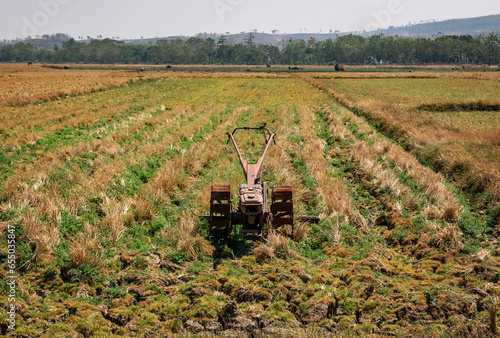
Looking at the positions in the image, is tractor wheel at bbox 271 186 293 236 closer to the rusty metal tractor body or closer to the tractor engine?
the rusty metal tractor body

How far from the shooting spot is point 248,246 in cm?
743

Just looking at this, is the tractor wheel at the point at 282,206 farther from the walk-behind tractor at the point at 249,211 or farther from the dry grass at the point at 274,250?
the dry grass at the point at 274,250

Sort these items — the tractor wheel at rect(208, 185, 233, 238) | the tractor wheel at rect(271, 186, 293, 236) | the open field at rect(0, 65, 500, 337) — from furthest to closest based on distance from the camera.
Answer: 1. the tractor wheel at rect(271, 186, 293, 236)
2. the tractor wheel at rect(208, 185, 233, 238)
3. the open field at rect(0, 65, 500, 337)

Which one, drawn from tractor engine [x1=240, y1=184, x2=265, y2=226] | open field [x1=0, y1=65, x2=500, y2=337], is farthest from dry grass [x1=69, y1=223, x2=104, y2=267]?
tractor engine [x1=240, y1=184, x2=265, y2=226]

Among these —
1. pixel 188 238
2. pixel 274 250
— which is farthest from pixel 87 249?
pixel 274 250

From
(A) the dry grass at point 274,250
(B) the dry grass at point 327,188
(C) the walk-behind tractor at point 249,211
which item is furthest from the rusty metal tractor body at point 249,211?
(B) the dry grass at point 327,188

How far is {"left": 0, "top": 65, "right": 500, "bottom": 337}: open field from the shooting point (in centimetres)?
520

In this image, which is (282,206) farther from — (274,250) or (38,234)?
(38,234)

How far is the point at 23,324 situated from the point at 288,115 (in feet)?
68.8

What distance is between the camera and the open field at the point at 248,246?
17.0ft

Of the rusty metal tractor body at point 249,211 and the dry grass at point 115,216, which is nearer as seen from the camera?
the rusty metal tractor body at point 249,211

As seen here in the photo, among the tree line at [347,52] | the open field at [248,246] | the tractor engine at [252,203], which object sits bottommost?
the open field at [248,246]

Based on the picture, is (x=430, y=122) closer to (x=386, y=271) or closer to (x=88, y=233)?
(x=386, y=271)

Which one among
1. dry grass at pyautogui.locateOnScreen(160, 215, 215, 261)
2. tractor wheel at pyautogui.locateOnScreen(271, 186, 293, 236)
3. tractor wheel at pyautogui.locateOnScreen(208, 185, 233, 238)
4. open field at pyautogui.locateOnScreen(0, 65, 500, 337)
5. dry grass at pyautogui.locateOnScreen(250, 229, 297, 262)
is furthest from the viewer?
tractor wheel at pyautogui.locateOnScreen(271, 186, 293, 236)
